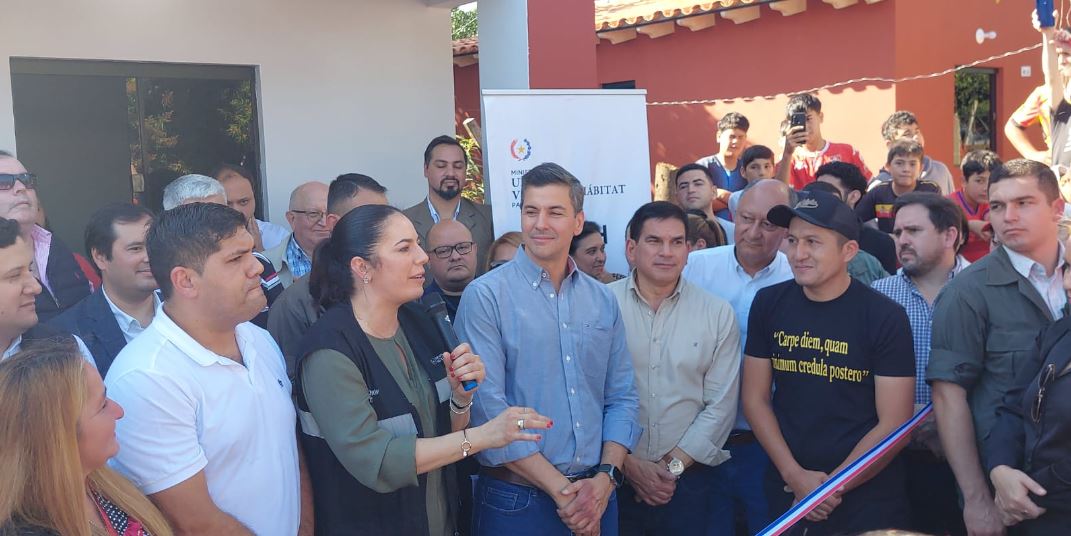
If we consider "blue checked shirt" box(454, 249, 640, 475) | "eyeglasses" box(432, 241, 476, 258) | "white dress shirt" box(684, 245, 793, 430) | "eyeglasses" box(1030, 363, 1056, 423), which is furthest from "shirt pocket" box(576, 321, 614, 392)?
"eyeglasses" box(1030, 363, 1056, 423)

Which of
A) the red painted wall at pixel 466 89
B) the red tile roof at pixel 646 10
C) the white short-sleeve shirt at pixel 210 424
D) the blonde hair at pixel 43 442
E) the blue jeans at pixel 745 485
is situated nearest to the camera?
the blonde hair at pixel 43 442

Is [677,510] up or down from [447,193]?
down

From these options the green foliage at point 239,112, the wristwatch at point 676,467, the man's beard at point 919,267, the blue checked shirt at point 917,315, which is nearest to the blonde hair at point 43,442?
→ the wristwatch at point 676,467

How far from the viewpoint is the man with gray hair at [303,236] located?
4.84 meters

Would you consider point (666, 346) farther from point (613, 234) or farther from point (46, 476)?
point (46, 476)

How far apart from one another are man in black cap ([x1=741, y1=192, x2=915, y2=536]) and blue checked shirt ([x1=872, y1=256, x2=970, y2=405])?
498 mm

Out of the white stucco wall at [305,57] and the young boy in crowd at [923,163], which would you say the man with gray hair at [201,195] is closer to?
the white stucco wall at [305,57]

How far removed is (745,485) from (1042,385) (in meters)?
1.46

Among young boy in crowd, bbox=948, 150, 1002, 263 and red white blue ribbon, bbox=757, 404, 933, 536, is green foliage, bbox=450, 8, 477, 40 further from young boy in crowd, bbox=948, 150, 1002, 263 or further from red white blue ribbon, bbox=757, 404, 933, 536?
red white blue ribbon, bbox=757, 404, 933, 536

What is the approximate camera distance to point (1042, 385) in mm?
3025

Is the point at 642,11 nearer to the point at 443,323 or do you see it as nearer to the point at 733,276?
the point at 733,276

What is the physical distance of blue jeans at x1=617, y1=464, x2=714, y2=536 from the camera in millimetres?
3934

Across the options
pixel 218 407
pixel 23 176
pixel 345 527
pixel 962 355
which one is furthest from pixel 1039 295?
pixel 23 176

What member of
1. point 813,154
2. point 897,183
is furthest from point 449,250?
point 813,154
